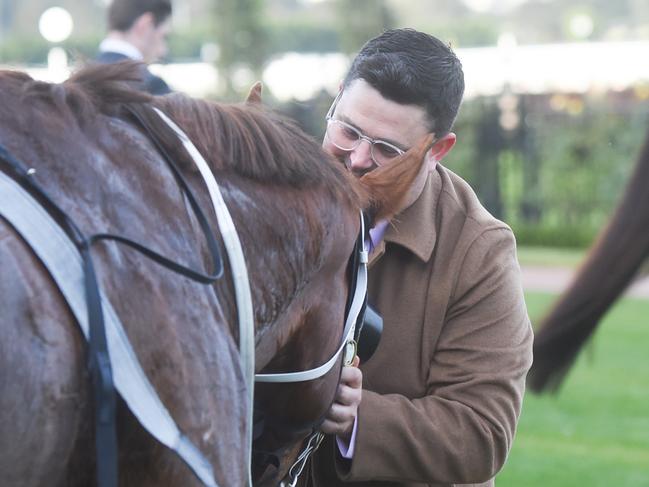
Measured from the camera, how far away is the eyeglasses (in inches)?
99.0

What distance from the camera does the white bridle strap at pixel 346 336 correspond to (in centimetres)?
217

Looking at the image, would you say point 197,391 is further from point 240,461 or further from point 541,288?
point 541,288

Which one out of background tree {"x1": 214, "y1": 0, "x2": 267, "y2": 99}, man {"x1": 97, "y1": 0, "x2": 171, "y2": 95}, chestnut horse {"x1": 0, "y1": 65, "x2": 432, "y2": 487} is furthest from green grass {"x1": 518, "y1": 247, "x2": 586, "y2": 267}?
chestnut horse {"x1": 0, "y1": 65, "x2": 432, "y2": 487}

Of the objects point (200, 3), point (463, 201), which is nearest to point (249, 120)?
point (463, 201)

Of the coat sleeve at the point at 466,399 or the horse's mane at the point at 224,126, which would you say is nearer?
the horse's mane at the point at 224,126

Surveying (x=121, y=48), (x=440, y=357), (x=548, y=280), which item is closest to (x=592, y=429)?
(x=121, y=48)

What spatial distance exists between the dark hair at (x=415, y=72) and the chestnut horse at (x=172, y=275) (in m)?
0.28

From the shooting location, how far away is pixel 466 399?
2.52m

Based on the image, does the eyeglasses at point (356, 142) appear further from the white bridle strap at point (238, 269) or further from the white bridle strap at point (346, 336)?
the white bridle strap at point (238, 269)

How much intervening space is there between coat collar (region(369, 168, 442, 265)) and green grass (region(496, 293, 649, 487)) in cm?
298

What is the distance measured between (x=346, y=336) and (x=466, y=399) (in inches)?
16.9

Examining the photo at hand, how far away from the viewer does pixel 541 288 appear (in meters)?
11.0

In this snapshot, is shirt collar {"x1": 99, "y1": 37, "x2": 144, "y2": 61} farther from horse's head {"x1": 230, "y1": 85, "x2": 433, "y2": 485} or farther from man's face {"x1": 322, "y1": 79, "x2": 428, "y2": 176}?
horse's head {"x1": 230, "y1": 85, "x2": 433, "y2": 485}

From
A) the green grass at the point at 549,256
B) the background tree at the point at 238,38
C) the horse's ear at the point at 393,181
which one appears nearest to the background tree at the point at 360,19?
the background tree at the point at 238,38
